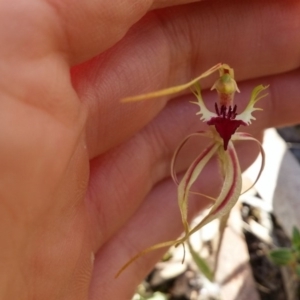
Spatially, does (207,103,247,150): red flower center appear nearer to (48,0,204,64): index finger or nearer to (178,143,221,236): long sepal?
(178,143,221,236): long sepal

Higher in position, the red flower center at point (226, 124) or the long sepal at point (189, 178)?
the red flower center at point (226, 124)

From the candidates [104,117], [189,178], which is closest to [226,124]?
[189,178]

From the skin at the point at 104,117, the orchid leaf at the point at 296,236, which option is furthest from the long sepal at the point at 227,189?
the orchid leaf at the point at 296,236

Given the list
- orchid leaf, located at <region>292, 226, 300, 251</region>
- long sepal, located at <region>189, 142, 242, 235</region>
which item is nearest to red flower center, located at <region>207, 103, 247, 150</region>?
long sepal, located at <region>189, 142, 242, 235</region>

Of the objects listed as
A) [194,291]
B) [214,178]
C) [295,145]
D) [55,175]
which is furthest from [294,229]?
[55,175]

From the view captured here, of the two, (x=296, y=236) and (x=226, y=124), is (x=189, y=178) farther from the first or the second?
(x=296, y=236)

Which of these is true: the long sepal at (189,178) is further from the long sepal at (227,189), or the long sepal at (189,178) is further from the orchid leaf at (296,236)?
the orchid leaf at (296,236)

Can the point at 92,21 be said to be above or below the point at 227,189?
above

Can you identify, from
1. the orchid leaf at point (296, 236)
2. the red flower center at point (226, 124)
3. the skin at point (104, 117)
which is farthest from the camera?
the orchid leaf at point (296, 236)
